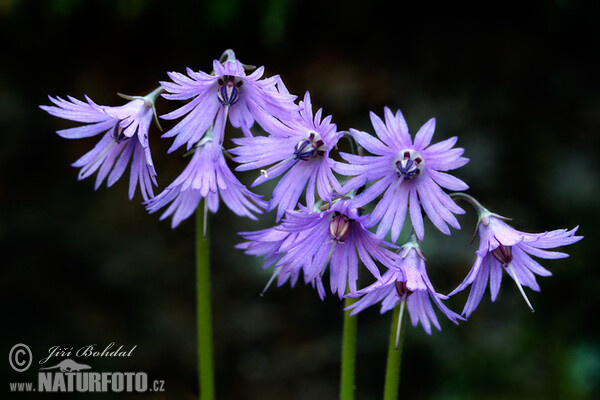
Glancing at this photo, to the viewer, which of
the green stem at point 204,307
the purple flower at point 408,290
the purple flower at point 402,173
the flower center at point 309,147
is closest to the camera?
the purple flower at point 402,173

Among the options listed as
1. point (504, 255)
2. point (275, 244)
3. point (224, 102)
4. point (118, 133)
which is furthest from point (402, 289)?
point (118, 133)

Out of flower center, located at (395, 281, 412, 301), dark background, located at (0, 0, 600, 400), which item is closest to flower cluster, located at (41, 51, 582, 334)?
flower center, located at (395, 281, 412, 301)

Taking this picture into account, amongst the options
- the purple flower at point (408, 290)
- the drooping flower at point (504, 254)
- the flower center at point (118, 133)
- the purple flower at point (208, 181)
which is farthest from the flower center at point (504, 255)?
the flower center at point (118, 133)

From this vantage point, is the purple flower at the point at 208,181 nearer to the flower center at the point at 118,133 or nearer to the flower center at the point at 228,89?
the flower center at the point at 228,89

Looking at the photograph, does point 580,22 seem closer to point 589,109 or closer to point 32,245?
point 589,109

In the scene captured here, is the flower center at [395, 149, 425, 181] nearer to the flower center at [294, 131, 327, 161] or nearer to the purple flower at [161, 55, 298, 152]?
the flower center at [294, 131, 327, 161]

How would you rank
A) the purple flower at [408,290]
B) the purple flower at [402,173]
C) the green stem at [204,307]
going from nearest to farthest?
1. the purple flower at [402,173]
2. the purple flower at [408,290]
3. the green stem at [204,307]
